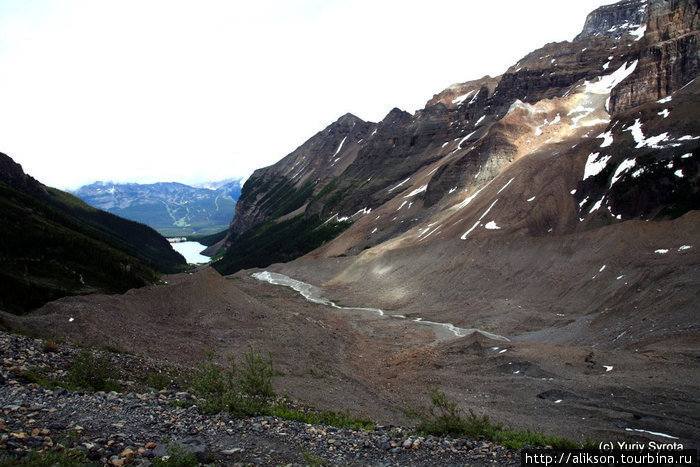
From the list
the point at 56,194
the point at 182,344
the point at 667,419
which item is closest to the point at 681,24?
the point at 667,419

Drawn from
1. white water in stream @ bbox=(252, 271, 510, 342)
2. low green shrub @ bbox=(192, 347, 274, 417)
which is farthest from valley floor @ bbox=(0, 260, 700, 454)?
white water in stream @ bbox=(252, 271, 510, 342)

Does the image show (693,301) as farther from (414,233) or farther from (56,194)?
(56,194)

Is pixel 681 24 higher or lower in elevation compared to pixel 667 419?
higher

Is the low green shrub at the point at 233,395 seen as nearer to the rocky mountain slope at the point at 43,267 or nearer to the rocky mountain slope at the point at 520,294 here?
the rocky mountain slope at the point at 520,294

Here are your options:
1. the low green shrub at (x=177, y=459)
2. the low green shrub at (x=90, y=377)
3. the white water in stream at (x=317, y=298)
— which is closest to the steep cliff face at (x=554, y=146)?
the white water in stream at (x=317, y=298)

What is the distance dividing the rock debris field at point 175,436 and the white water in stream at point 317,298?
1416 inches

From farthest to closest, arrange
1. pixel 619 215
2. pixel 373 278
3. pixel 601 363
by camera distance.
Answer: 1. pixel 373 278
2. pixel 619 215
3. pixel 601 363

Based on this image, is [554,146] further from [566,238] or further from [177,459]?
[177,459]

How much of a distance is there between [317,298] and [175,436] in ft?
238

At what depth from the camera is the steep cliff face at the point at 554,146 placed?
66.8m

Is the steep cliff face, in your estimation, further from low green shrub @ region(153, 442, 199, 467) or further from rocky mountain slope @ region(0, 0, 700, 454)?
low green shrub @ region(153, 442, 199, 467)

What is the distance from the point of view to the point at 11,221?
54.8 metres

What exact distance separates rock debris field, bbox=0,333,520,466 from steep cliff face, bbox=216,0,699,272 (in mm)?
56946

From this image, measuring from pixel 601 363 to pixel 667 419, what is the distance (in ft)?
32.3
